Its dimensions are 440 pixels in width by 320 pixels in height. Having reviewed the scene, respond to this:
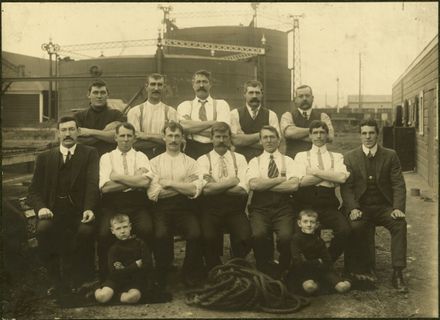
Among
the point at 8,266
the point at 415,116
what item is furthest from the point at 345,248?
the point at 415,116

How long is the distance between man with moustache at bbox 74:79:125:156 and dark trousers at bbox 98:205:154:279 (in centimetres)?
93

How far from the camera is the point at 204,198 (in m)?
5.11

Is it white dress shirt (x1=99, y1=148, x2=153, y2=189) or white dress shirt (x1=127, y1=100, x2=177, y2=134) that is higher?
white dress shirt (x1=127, y1=100, x2=177, y2=134)

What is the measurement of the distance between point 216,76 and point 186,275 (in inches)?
769

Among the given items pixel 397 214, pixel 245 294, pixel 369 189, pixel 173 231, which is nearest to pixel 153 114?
pixel 173 231

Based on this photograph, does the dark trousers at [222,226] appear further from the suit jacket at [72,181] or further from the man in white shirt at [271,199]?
the suit jacket at [72,181]

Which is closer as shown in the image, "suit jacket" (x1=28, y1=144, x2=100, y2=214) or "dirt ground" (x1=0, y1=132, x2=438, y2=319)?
"dirt ground" (x1=0, y1=132, x2=438, y2=319)

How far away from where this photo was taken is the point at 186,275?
4.85 meters

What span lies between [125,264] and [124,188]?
2.52ft

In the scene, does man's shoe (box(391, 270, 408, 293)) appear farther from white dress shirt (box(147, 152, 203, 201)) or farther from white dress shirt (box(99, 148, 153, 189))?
white dress shirt (box(99, 148, 153, 189))

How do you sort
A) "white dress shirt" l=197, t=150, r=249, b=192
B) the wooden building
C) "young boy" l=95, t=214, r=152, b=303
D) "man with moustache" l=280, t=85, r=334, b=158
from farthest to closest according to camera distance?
1. the wooden building
2. "man with moustache" l=280, t=85, r=334, b=158
3. "white dress shirt" l=197, t=150, r=249, b=192
4. "young boy" l=95, t=214, r=152, b=303

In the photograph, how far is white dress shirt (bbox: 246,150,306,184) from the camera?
199 inches

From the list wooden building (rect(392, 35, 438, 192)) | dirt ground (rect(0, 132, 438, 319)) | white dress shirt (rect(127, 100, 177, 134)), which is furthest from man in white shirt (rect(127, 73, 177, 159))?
wooden building (rect(392, 35, 438, 192))

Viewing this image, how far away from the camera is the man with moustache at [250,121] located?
550cm
